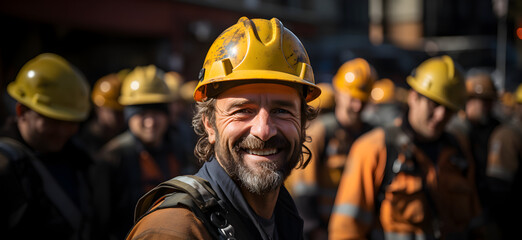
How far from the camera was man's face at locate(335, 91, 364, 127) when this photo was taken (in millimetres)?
5668

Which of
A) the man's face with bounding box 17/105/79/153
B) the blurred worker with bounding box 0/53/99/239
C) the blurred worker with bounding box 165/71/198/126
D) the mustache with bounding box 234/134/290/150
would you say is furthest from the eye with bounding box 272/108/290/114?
the blurred worker with bounding box 165/71/198/126

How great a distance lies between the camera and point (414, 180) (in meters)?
3.86

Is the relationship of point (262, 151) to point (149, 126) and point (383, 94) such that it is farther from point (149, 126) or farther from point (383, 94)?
point (383, 94)

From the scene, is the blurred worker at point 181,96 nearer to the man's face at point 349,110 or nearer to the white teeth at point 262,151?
the man's face at point 349,110

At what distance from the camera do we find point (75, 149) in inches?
148

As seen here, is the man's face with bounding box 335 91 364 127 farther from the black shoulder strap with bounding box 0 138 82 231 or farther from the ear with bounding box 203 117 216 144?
the ear with bounding box 203 117 216 144

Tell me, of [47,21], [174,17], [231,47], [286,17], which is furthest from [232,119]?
[286,17]

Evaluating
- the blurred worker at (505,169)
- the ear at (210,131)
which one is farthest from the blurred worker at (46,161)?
the blurred worker at (505,169)

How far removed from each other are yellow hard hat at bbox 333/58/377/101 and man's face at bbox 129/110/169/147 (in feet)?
7.31

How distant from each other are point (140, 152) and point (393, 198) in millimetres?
2625

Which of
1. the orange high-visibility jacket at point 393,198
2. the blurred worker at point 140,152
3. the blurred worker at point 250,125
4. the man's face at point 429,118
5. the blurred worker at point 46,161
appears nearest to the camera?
the blurred worker at point 250,125

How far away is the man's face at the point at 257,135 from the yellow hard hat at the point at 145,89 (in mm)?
3244

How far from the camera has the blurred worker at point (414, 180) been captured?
3834 millimetres

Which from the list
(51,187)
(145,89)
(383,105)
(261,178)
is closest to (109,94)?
(145,89)
